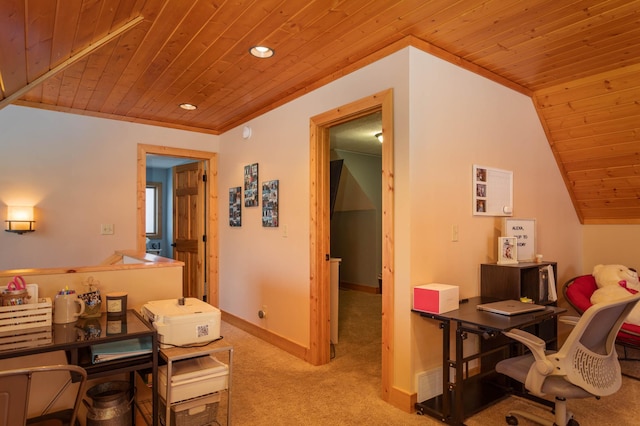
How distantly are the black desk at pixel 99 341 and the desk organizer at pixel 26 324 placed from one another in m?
0.04

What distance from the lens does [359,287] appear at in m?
6.93

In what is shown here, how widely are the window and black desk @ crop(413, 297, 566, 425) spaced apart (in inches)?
248

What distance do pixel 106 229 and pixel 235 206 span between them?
1362mm

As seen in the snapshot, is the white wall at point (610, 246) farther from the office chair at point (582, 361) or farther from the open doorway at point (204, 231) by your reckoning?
the open doorway at point (204, 231)

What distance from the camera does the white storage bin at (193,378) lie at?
74.5 inches

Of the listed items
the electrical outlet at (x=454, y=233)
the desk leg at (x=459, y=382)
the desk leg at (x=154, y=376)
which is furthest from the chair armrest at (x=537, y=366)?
the desk leg at (x=154, y=376)

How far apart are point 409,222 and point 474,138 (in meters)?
0.96

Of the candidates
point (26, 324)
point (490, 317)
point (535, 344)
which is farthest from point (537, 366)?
point (26, 324)

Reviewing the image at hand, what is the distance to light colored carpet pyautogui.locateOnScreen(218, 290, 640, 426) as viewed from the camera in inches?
96.0

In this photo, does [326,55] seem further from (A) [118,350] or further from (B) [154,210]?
Answer: (B) [154,210]

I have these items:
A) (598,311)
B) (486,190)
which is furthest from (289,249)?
(598,311)

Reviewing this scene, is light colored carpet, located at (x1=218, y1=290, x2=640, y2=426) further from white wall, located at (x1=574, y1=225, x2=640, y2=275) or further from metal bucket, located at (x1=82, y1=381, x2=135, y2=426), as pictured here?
white wall, located at (x1=574, y1=225, x2=640, y2=275)

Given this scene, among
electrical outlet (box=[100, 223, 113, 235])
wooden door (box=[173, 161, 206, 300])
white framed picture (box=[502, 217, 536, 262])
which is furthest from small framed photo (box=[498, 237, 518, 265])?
electrical outlet (box=[100, 223, 113, 235])

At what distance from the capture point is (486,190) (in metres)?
3.06
